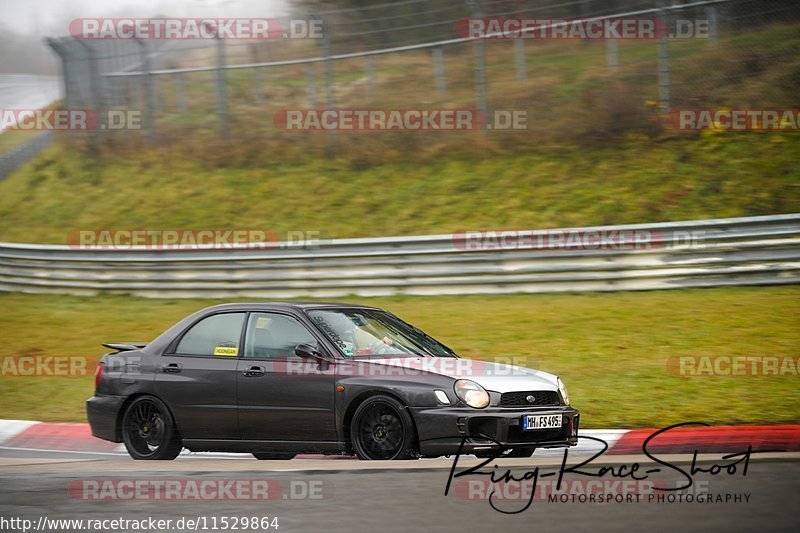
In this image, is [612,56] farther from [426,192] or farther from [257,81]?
[257,81]

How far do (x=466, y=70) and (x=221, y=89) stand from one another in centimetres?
486

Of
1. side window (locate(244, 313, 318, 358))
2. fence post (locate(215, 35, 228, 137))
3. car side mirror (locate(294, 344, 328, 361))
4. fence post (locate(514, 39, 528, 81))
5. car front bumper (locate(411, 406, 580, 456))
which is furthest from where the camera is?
fence post (locate(215, 35, 228, 137))

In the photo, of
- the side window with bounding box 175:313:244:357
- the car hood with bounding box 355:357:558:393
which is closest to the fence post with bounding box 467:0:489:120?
the side window with bounding box 175:313:244:357

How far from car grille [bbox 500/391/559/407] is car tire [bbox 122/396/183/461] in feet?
8.82

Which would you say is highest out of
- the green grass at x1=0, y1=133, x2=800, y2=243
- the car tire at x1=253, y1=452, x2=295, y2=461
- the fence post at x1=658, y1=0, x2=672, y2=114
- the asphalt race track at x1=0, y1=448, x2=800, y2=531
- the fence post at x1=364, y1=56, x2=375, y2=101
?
the fence post at x1=364, y1=56, x2=375, y2=101

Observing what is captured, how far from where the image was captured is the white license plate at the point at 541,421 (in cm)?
784

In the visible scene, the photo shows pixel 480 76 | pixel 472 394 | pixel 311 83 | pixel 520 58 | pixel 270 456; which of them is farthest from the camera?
pixel 311 83

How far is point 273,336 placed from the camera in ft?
28.5

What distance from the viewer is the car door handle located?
8.49 m

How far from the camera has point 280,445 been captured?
8375mm

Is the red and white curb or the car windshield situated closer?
the red and white curb

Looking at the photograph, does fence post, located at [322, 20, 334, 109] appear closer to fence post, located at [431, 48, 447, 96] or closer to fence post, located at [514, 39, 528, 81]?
fence post, located at [431, 48, 447, 96]

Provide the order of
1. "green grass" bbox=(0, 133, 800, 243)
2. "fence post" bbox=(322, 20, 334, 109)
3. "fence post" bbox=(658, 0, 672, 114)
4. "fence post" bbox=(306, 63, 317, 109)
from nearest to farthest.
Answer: "fence post" bbox=(658, 0, 672, 114) → "green grass" bbox=(0, 133, 800, 243) → "fence post" bbox=(322, 20, 334, 109) → "fence post" bbox=(306, 63, 317, 109)

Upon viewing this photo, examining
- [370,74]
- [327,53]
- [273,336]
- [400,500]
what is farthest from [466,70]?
[400,500]
